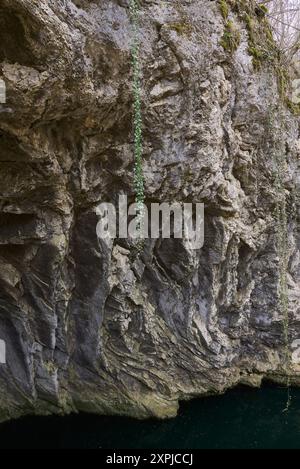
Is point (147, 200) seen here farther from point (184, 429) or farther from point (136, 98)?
point (184, 429)

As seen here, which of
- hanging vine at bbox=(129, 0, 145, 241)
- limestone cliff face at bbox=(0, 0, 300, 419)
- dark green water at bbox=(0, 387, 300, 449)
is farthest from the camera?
dark green water at bbox=(0, 387, 300, 449)

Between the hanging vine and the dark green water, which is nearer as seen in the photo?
the hanging vine

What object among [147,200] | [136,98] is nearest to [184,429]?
[147,200]

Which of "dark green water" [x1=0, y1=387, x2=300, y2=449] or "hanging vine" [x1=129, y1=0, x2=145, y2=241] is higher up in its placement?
"hanging vine" [x1=129, y1=0, x2=145, y2=241]

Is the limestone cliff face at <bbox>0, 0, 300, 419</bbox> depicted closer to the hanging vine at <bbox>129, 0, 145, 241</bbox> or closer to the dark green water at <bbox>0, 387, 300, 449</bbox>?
the hanging vine at <bbox>129, 0, 145, 241</bbox>

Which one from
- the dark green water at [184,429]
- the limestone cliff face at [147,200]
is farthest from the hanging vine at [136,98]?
the dark green water at [184,429]

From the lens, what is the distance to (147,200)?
6.60 m

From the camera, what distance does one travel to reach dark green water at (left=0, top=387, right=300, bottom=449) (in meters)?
7.19

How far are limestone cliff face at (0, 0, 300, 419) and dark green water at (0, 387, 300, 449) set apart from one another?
26 centimetres

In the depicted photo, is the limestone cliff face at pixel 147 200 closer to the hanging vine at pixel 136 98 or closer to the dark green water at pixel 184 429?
the hanging vine at pixel 136 98

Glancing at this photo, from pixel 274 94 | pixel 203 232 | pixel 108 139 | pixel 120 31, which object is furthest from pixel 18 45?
pixel 274 94

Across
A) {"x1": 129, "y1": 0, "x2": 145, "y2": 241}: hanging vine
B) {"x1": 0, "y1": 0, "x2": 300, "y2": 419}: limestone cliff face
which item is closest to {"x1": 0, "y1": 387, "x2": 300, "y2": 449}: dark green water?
{"x1": 0, "y1": 0, "x2": 300, "y2": 419}: limestone cliff face

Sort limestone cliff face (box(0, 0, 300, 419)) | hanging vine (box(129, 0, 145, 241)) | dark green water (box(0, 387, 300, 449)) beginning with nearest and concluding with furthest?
limestone cliff face (box(0, 0, 300, 419)) → hanging vine (box(129, 0, 145, 241)) → dark green water (box(0, 387, 300, 449))

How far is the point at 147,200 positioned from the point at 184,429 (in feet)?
13.9
